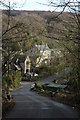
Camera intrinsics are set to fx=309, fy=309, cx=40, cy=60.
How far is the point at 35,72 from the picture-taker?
63.3 m

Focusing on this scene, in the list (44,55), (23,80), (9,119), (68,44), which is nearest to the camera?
(9,119)

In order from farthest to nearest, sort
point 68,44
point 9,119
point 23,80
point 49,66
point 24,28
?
point 49,66 < point 23,80 < point 68,44 < point 9,119 < point 24,28

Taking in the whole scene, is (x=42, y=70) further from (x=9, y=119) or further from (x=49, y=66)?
(x=9, y=119)

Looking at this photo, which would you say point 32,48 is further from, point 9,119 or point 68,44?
point 9,119

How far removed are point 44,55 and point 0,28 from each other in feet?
190

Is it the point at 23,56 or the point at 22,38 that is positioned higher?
the point at 22,38

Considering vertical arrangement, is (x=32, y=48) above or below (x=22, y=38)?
below

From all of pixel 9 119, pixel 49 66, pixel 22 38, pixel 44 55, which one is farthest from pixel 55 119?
pixel 44 55

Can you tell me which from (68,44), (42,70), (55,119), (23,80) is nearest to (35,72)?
(42,70)

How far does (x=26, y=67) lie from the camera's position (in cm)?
6556

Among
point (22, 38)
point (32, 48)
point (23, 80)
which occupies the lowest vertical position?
point (23, 80)

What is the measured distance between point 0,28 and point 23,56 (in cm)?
5030

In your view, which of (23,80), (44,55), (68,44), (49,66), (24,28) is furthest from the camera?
(44,55)

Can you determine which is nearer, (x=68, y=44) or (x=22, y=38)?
(x=22, y=38)
